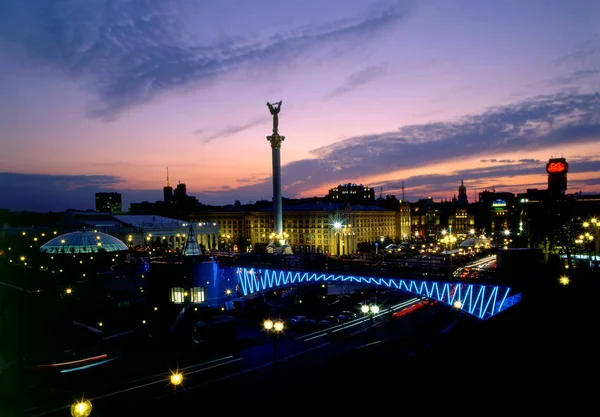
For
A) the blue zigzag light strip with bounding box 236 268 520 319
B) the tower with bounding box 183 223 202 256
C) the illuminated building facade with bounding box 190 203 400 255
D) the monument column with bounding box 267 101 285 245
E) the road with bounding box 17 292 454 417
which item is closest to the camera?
the road with bounding box 17 292 454 417

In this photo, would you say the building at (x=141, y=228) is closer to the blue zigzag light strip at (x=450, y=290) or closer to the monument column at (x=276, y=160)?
the monument column at (x=276, y=160)

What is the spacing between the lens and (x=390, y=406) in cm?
1455

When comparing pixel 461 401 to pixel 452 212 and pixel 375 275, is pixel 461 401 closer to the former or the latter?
pixel 375 275

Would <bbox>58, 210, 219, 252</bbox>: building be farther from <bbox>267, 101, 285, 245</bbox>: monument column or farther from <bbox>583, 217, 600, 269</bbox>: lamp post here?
<bbox>583, 217, 600, 269</bbox>: lamp post

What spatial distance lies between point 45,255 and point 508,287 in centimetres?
6000

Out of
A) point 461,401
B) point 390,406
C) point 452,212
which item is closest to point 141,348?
point 390,406

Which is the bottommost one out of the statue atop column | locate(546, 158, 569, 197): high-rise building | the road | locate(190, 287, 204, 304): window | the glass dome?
the road

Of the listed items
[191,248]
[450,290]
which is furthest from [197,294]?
[450,290]

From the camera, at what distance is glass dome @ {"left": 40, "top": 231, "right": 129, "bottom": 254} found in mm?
63000

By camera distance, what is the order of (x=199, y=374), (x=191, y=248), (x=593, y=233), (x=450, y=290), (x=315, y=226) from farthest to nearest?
(x=315, y=226)
(x=593, y=233)
(x=191, y=248)
(x=450, y=290)
(x=199, y=374)

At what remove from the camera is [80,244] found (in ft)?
209

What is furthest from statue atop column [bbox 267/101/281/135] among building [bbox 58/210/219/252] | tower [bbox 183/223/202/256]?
building [bbox 58/210/219/252]

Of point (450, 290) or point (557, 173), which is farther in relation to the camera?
point (557, 173)

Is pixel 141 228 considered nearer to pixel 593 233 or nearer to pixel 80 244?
pixel 80 244
